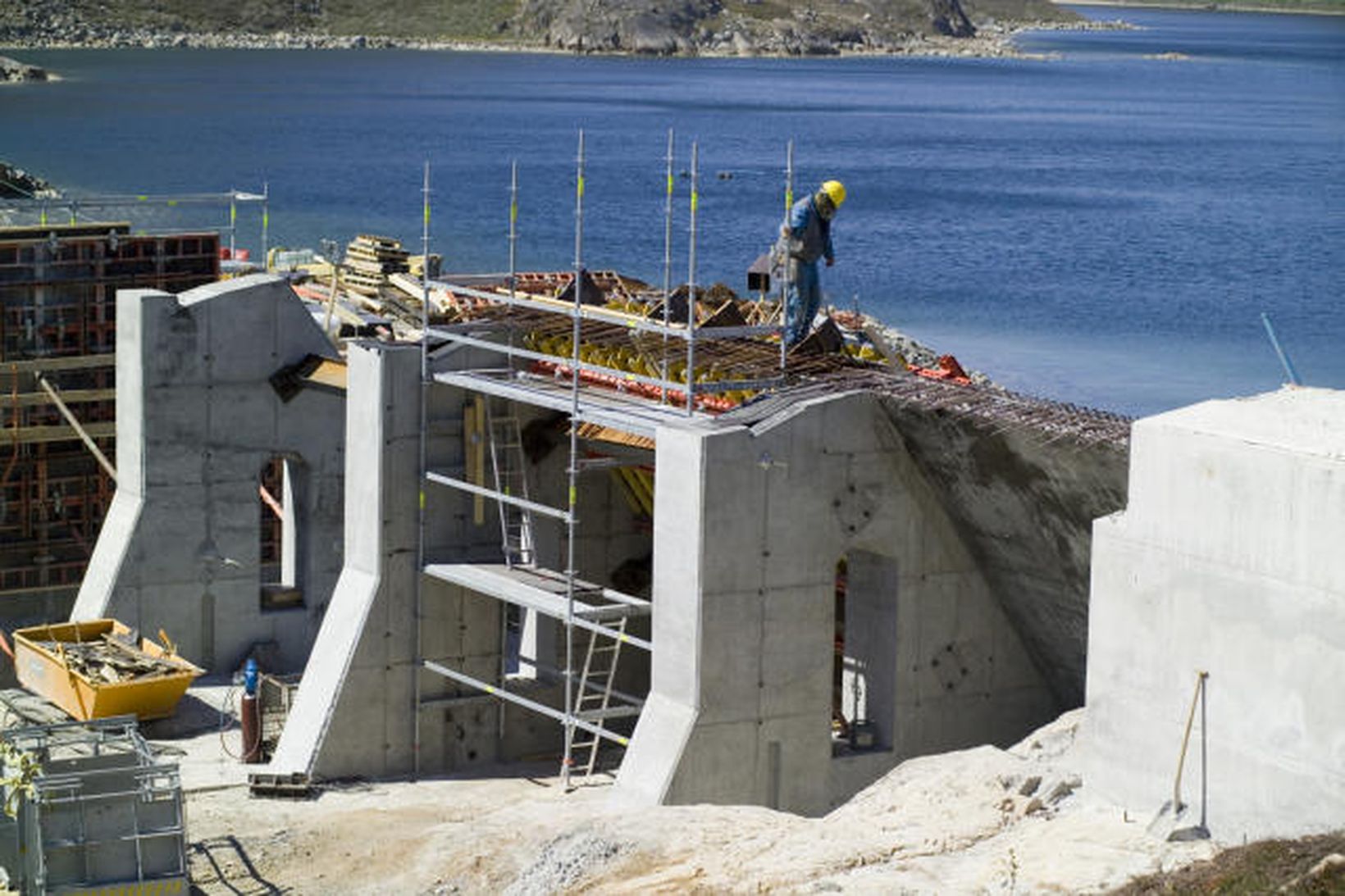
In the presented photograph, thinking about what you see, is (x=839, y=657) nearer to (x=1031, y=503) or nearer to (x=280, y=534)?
(x=1031, y=503)

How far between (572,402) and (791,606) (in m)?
3.40

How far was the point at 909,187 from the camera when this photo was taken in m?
109

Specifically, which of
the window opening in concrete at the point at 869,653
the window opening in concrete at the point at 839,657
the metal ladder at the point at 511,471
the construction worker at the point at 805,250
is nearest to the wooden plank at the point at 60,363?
the metal ladder at the point at 511,471

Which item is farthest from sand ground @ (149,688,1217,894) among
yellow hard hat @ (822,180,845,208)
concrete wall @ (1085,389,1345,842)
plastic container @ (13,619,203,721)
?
yellow hard hat @ (822,180,845,208)

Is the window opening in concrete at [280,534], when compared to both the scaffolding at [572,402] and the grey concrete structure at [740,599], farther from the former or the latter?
the scaffolding at [572,402]

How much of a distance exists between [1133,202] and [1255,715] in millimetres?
83149

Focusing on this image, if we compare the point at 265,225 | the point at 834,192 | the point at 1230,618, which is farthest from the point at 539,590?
the point at 265,225

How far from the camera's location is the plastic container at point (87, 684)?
30484 millimetres

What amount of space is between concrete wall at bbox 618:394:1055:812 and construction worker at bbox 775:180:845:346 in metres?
1.74

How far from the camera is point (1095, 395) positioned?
192ft

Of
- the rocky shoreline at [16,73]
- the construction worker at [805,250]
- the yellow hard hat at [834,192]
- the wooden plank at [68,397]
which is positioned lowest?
the wooden plank at [68,397]

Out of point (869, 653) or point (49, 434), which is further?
point (49, 434)

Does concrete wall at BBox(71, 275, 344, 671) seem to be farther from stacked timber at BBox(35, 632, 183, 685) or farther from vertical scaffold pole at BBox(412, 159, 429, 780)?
vertical scaffold pole at BBox(412, 159, 429, 780)

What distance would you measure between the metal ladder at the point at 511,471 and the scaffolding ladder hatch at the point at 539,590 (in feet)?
1.09
